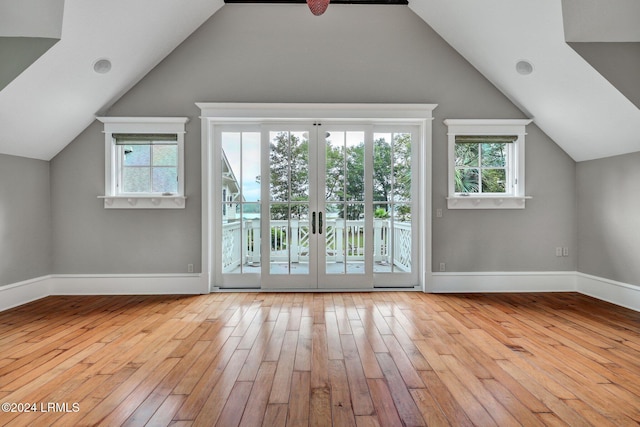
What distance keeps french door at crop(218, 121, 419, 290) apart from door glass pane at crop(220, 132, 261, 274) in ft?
0.04

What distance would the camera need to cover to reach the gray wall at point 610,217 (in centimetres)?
391

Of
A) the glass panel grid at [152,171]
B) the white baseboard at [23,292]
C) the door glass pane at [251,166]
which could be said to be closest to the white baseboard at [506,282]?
the door glass pane at [251,166]

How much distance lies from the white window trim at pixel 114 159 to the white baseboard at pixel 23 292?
1.17m

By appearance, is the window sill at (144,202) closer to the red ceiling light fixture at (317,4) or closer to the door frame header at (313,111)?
the door frame header at (313,111)

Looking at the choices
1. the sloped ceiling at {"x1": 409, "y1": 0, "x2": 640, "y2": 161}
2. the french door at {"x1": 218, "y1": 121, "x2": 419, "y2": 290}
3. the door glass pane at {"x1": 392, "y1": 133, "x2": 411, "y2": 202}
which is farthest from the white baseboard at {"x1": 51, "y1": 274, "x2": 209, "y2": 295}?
the sloped ceiling at {"x1": 409, "y1": 0, "x2": 640, "y2": 161}

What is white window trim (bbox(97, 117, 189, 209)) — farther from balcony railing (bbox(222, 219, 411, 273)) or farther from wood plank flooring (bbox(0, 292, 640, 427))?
wood plank flooring (bbox(0, 292, 640, 427))

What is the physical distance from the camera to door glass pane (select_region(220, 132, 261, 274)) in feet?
15.6

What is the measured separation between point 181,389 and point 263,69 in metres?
3.77

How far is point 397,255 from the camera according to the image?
4.81m

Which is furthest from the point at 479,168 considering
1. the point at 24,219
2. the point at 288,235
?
the point at 24,219

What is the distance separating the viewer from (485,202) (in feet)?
15.2

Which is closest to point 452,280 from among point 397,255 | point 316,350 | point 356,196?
point 397,255

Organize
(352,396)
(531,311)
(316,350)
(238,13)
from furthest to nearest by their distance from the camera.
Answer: (238,13), (531,311), (316,350), (352,396)

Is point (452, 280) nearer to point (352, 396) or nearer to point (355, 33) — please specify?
point (352, 396)
